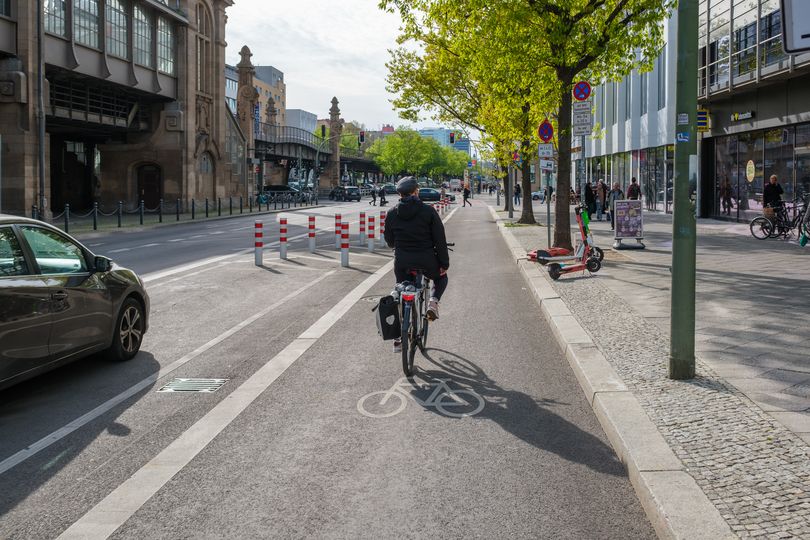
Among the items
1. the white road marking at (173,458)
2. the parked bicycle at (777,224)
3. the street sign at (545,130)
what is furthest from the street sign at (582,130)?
the white road marking at (173,458)

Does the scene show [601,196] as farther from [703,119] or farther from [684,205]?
[684,205]

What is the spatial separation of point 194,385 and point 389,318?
1703mm

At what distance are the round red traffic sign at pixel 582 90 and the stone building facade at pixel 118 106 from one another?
22.7m

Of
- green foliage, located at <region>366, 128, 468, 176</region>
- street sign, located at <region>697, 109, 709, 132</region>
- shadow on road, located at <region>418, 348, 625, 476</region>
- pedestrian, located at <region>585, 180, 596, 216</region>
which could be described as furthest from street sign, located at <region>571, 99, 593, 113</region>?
green foliage, located at <region>366, 128, 468, 176</region>

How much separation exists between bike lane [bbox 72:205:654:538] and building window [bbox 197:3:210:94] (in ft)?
150

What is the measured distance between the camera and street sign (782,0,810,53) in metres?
3.09

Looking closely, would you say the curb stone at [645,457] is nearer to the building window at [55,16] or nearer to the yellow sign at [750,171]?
the yellow sign at [750,171]

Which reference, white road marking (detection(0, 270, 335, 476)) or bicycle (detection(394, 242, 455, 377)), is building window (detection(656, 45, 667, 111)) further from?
bicycle (detection(394, 242, 455, 377))

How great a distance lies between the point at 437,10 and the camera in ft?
59.0

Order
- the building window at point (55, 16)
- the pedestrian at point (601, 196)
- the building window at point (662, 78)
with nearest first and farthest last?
the building window at point (55, 16) < the pedestrian at point (601, 196) < the building window at point (662, 78)

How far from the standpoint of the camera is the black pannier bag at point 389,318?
686 centimetres

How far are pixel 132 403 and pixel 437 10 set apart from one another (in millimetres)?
14003

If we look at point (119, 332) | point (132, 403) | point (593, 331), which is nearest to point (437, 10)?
point (593, 331)

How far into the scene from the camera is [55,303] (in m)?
6.21
